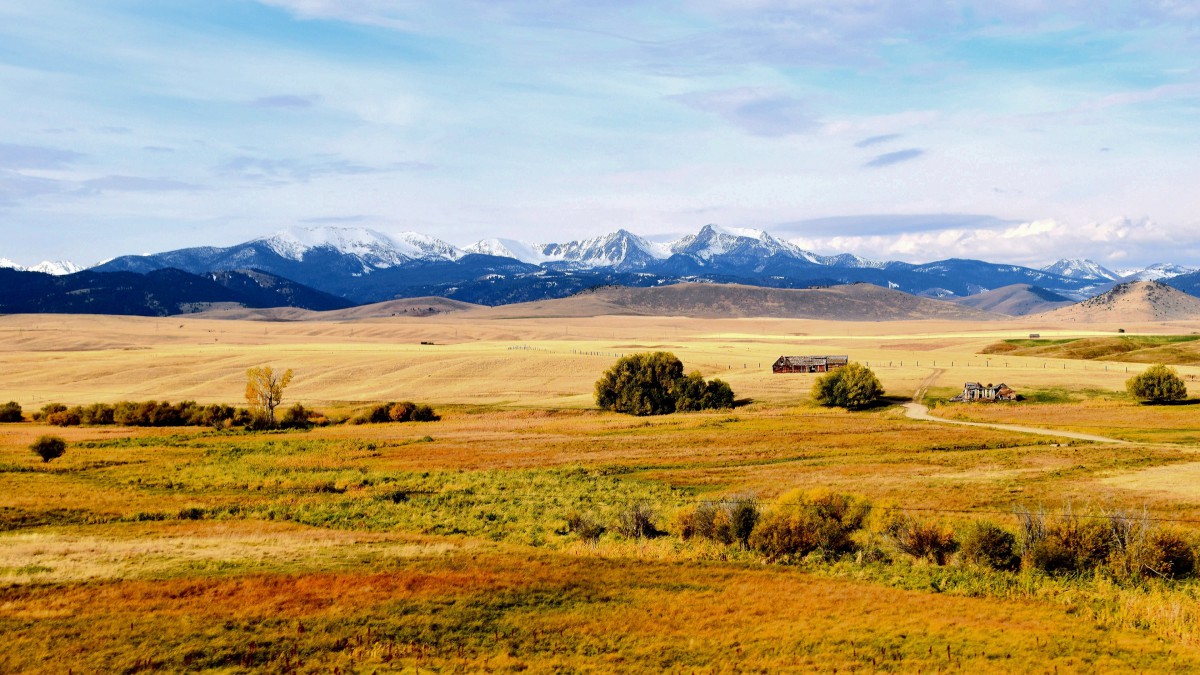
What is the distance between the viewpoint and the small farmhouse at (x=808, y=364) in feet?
463

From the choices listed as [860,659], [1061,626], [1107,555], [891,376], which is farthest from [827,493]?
[891,376]

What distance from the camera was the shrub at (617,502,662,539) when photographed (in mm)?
36719

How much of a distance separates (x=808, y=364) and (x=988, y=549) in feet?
375

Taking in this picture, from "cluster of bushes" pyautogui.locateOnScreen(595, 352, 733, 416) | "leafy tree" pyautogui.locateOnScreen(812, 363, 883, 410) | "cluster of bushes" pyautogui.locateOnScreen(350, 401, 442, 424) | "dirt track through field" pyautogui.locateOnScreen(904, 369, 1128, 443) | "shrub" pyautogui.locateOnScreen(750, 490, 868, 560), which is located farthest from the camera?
"cluster of bushes" pyautogui.locateOnScreen(595, 352, 733, 416)

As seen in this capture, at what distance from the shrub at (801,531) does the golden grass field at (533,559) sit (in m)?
1.32

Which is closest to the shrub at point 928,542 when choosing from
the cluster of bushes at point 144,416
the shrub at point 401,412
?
the shrub at point 401,412

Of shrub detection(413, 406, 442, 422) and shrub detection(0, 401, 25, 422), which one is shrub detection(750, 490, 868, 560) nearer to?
shrub detection(413, 406, 442, 422)

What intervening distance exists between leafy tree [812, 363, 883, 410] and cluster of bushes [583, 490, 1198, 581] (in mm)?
64709

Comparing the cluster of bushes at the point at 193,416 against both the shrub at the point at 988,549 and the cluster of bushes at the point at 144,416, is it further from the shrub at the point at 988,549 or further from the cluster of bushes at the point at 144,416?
the shrub at the point at 988,549

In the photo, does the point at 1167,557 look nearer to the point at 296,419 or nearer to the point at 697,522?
the point at 697,522

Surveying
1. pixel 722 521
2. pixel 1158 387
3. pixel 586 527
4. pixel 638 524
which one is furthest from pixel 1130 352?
pixel 586 527

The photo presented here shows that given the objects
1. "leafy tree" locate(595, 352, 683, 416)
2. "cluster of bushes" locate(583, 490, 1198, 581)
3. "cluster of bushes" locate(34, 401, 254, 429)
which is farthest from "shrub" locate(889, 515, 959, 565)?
"cluster of bushes" locate(34, 401, 254, 429)

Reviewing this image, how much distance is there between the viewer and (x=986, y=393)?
106 m

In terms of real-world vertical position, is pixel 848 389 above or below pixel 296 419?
above
